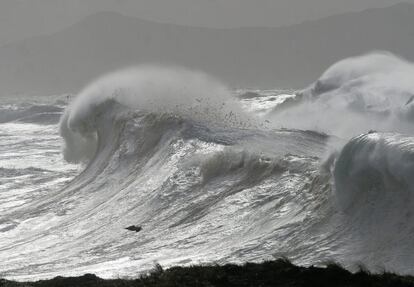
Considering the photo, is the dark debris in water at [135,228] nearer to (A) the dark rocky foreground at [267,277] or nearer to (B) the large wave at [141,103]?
(A) the dark rocky foreground at [267,277]

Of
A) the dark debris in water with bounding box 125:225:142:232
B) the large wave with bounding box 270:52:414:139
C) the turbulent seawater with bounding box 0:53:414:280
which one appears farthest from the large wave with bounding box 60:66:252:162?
the dark debris in water with bounding box 125:225:142:232

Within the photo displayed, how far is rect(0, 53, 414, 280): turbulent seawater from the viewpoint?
997 centimetres

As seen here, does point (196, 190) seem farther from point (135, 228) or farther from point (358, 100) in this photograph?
point (358, 100)

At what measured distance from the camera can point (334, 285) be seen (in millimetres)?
6262

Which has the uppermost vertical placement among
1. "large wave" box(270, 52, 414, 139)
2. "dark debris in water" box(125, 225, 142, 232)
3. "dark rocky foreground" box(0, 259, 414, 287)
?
"dark rocky foreground" box(0, 259, 414, 287)

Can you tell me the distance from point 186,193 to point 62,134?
1638cm

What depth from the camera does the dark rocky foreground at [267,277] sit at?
634 cm

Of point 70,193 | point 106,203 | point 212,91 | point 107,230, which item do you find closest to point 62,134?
point 212,91

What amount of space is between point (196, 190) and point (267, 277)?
8136 millimetres

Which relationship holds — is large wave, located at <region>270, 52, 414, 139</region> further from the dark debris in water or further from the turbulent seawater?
the dark debris in water

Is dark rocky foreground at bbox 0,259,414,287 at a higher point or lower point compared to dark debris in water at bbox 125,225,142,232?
higher

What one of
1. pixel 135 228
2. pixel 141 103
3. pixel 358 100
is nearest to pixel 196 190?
pixel 135 228

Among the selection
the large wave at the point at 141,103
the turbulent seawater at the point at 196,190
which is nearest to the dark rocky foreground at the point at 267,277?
the turbulent seawater at the point at 196,190

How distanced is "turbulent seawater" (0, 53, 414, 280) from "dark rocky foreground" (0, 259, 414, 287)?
188 centimetres
